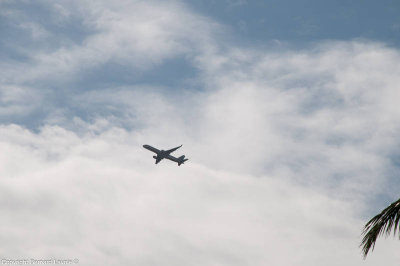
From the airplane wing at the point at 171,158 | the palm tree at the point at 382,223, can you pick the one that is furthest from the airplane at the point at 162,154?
the palm tree at the point at 382,223

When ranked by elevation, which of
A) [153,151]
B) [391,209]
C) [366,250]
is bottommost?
[366,250]

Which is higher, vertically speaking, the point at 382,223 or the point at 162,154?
the point at 162,154

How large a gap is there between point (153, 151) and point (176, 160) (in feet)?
42.3

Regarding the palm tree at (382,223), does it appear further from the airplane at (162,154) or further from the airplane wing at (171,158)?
the airplane wing at (171,158)

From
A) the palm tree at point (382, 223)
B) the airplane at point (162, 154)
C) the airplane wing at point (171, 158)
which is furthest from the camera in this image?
the airplane wing at point (171, 158)

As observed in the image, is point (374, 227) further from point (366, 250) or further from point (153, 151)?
point (153, 151)

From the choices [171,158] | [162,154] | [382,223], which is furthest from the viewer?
[171,158]

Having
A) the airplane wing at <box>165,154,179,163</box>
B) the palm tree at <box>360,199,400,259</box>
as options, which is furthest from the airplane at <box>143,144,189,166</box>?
the palm tree at <box>360,199,400,259</box>

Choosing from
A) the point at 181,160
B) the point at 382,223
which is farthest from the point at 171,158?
the point at 382,223

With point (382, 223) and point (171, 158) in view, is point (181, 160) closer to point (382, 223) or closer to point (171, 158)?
point (171, 158)

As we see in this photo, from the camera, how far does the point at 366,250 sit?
10.8 m

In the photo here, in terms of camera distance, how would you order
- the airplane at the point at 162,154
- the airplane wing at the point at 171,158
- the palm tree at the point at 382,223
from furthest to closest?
the airplane wing at the point at 171,158
the airplane at the point at 162,154
the palm tree at the point at 382,223

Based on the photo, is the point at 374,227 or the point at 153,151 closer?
the point at 374,227

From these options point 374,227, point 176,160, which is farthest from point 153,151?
point 374,227
